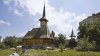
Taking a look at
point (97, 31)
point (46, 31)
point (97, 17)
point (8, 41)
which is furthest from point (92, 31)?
point (8, 41)

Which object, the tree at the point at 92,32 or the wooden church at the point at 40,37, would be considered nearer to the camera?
the tree at the point at 92,32

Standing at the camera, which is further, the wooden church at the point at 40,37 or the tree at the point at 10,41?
the tree at the point at 10,41

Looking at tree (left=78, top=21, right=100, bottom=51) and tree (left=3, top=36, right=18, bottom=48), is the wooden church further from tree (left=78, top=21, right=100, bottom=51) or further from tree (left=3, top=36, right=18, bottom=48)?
tree (left=78, top=21, right=100, bottom=51)

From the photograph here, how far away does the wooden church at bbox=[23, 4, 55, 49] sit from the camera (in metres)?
112

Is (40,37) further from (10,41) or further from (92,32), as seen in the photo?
(10,41)

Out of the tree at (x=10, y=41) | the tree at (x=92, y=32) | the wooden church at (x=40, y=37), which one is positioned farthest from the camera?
the tree at (x=10, y=41)

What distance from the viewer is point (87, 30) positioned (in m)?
95.6

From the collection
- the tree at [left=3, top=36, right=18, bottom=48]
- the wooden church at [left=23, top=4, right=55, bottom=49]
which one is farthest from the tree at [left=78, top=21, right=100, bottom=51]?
the tree at [left=3, top=36, right=18, bottom=48]

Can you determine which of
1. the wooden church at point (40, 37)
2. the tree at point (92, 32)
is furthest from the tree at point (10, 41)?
the tree at point (92, 32)

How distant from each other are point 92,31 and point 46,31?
93.5 ft

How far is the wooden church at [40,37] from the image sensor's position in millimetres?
111625

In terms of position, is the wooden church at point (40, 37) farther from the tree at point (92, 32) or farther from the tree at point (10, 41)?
the tree at point (92, 32)

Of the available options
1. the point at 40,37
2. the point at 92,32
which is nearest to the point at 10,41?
the point at 40,37

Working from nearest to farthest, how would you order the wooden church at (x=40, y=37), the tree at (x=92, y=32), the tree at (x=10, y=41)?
the tree at (x=92, y=32) → the wooden church at (x=40, y=37) → the tree at (x=10, y=41)
